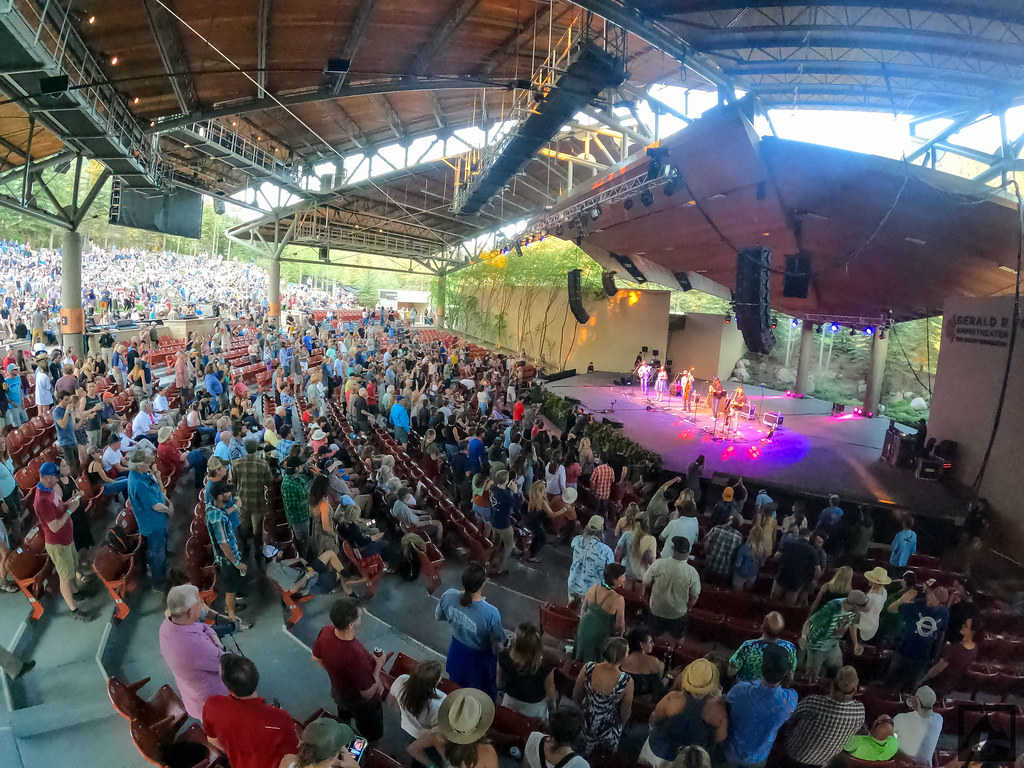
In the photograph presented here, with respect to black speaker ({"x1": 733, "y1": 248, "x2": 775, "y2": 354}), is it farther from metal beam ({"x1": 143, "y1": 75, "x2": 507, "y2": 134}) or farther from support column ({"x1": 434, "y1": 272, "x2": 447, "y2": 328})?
support column ({"x1": 434, "y1": 272, "x2": 447, "y2": 328})

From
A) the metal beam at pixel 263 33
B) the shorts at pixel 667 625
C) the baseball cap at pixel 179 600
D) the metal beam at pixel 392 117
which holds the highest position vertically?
the metal beam at pixel 392 117

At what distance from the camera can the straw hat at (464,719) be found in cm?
207

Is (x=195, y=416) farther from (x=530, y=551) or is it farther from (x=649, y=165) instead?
(x=649, y=165)

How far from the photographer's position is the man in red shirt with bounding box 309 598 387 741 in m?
2.65

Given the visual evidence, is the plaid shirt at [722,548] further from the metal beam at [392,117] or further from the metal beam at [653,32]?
the metal beam at [392,117]

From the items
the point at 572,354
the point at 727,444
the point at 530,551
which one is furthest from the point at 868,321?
the point at 530,551

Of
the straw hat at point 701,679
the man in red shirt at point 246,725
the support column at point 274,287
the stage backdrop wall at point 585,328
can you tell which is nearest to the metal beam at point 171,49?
the man in red shirt at point 246,725

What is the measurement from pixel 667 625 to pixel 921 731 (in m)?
1.51

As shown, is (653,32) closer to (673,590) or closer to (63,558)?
(673,590)

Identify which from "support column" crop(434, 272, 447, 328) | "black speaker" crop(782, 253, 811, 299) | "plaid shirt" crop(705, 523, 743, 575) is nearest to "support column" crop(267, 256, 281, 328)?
"support column" crop(434, 272, 447, 328)

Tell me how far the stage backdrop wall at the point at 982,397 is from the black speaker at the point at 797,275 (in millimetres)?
2270

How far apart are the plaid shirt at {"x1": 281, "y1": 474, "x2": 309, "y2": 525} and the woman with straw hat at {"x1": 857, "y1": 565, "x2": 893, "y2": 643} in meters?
4.53

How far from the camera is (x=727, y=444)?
1111 cm

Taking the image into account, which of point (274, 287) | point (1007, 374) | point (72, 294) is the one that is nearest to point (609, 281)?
point (1007, 374)
